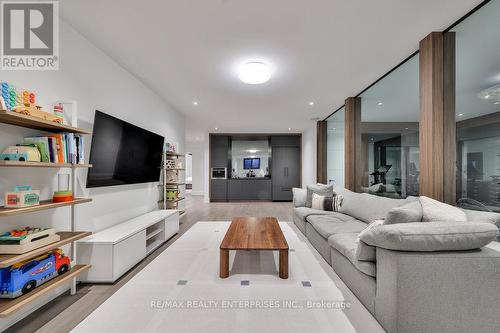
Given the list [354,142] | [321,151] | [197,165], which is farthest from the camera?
[197,165]

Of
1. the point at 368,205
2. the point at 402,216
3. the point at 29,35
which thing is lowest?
the point at 368,205

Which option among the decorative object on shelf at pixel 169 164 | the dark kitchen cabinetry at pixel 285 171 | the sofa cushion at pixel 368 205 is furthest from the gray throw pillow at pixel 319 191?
the dark kitchen cabinetry at pixel 285 171

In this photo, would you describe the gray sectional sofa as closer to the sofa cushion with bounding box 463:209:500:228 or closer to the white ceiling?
the sofa cushion with bounding box 463:209:500:228

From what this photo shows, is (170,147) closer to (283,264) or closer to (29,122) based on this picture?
(29,122)

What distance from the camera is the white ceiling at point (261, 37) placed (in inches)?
74.5

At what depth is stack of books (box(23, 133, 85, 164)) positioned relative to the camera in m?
1.73

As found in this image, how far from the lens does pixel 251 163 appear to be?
369 inches

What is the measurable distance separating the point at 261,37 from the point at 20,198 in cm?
260

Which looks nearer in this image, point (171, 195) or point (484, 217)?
point (484, 217)

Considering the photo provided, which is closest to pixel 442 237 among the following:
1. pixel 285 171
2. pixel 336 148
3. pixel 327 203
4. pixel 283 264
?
pixel 283 264

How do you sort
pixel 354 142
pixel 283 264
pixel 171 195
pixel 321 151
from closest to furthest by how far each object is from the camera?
1. pixel 283 264
2. pixel 354 142
3. pixel 171 195
4. pixel 321 151

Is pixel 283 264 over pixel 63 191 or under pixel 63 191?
under

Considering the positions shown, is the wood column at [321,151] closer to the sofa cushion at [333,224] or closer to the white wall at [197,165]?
the sofa cushion at [333,224]

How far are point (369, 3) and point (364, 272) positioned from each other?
2345mm
